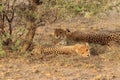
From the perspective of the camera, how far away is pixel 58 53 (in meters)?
8.30

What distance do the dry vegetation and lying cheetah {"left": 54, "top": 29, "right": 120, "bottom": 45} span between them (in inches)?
12.9

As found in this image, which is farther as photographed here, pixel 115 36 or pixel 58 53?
pixel 115 36

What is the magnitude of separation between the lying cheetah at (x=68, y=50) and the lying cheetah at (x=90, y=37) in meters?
0.77

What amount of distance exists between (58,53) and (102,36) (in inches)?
47.7

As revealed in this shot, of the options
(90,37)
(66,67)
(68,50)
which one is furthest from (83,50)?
(90,37)

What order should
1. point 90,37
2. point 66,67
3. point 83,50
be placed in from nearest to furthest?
point 66,67 → point 83,50 → point 90,37

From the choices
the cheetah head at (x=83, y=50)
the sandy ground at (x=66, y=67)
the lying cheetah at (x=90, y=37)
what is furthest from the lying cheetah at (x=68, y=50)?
the lying cheetah at (x=90, y=37)

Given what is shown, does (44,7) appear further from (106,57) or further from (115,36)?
(115,36)

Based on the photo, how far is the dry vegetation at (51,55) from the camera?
23.0 feet

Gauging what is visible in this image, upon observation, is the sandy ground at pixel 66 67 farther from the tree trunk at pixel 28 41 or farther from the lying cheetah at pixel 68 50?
the tree trunk at pixel 28 41

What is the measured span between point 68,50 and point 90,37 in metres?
1.07

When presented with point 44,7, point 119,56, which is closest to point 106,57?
point 119,56

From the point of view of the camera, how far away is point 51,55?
8.25 m

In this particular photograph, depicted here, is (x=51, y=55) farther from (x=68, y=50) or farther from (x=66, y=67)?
(x=66, y=67)
